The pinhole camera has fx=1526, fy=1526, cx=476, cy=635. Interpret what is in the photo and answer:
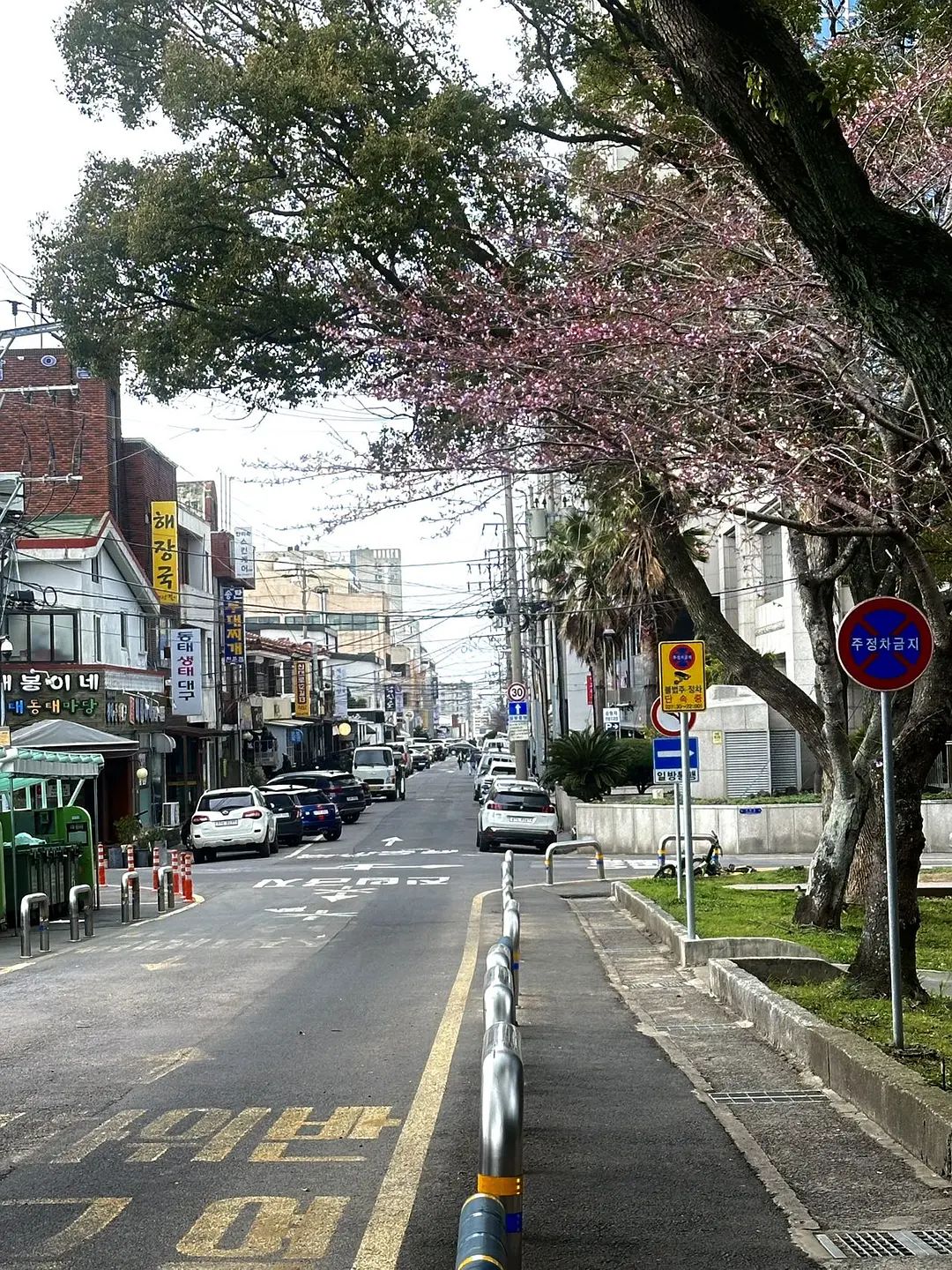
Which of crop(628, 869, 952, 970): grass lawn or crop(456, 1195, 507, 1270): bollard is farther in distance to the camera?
crop(628, 869, 952, 970): grass lawn

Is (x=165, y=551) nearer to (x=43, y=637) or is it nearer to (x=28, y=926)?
(x=43, y=637)

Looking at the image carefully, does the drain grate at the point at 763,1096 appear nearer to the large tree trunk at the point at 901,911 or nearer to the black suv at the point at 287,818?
the large tree trunk at the point at 901,911

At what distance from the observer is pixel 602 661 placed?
50.7 metres

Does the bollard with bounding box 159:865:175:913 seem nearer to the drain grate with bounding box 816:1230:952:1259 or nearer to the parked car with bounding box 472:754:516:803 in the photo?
the drain grate with bounding box 816:1230:952:1259

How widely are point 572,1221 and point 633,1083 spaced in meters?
3.29

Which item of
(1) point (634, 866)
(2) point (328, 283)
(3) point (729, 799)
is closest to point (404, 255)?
(2) point (328, 283)

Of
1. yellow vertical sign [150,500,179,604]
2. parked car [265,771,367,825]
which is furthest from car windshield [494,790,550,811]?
yellow vertical sign [150,500,179,604]

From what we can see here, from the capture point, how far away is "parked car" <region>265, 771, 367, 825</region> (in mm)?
51906

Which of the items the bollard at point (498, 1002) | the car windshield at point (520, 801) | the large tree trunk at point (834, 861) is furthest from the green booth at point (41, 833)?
the bollard at point (498, 1002)

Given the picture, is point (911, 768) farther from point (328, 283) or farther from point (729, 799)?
point (729, 799)

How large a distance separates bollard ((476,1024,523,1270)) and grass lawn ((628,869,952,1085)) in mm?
4574

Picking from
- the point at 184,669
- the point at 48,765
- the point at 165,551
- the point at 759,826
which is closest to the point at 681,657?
the point at 48,765

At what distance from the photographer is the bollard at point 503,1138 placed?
14.0ft

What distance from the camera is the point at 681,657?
55.6 ft
